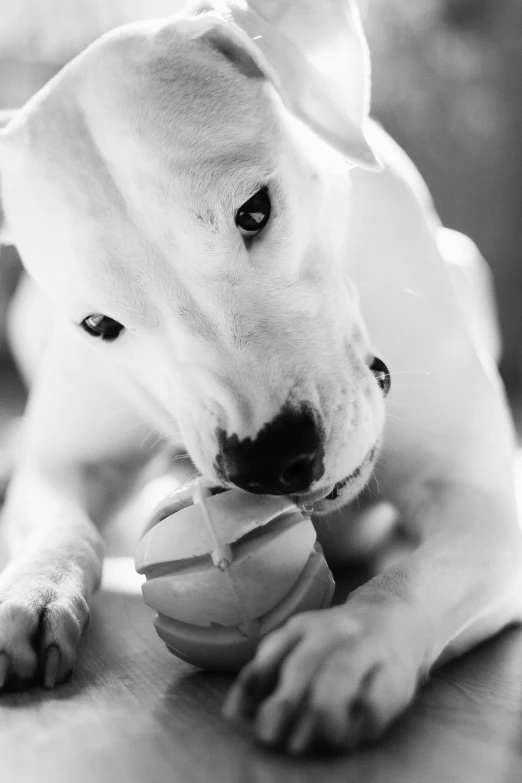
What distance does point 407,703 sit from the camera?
0.91m

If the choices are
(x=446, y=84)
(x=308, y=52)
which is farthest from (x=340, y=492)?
(x=446, y=84)

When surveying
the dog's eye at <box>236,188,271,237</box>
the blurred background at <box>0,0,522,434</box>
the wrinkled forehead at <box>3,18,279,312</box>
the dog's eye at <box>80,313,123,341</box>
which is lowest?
the blurred background at <box>0,0,522,434</box>

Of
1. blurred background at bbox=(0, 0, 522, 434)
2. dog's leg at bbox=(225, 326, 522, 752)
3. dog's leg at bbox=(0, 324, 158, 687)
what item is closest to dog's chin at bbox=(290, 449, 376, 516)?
dog's leg at bbox=(225, 326, 522, 752)

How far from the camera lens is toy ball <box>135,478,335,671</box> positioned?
101 cm

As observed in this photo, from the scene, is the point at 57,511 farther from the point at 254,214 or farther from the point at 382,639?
the point at 382,639

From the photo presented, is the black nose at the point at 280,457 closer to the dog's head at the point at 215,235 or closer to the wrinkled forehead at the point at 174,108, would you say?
the dog's head at the point at 215,235

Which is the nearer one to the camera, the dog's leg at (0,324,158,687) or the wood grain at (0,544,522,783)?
the wood grain at (0,544,522,783)

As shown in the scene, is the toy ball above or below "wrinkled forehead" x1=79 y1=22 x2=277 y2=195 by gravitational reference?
below

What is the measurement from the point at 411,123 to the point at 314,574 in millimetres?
2062

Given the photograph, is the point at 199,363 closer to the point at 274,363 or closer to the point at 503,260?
the point at 274,363

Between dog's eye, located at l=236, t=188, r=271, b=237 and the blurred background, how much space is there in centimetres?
171

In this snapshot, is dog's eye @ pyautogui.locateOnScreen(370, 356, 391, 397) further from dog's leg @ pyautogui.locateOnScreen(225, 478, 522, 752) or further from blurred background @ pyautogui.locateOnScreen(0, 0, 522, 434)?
blurred background @ pyautogui.locateOnScreen(0, 0, 522, 434)

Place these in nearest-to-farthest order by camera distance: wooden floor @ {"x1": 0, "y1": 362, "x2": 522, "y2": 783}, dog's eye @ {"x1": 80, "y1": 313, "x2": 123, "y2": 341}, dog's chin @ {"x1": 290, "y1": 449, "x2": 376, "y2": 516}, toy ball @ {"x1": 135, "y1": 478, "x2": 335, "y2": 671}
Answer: wooden floor @ {"x1": 0, "y1": 362, "x2": 522, "y2": 783} < toy ball @ {"x1": 135, "y1": 478, "x2": 335, "y2": 671} < dog's chin @ {"x1": 290, "y1": 449, "x2": 376, "y2": 516} < dog's eye @ {"x1": 80, "y1": 313, "x2": 123, "y2": 341}

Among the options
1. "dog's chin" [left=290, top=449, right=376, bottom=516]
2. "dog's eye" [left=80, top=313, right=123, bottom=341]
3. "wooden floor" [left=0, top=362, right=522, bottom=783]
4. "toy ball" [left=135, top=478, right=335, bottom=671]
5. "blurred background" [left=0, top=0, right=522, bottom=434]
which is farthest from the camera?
"blurred background" [left=0, top=0, right=522, bottom=434]
